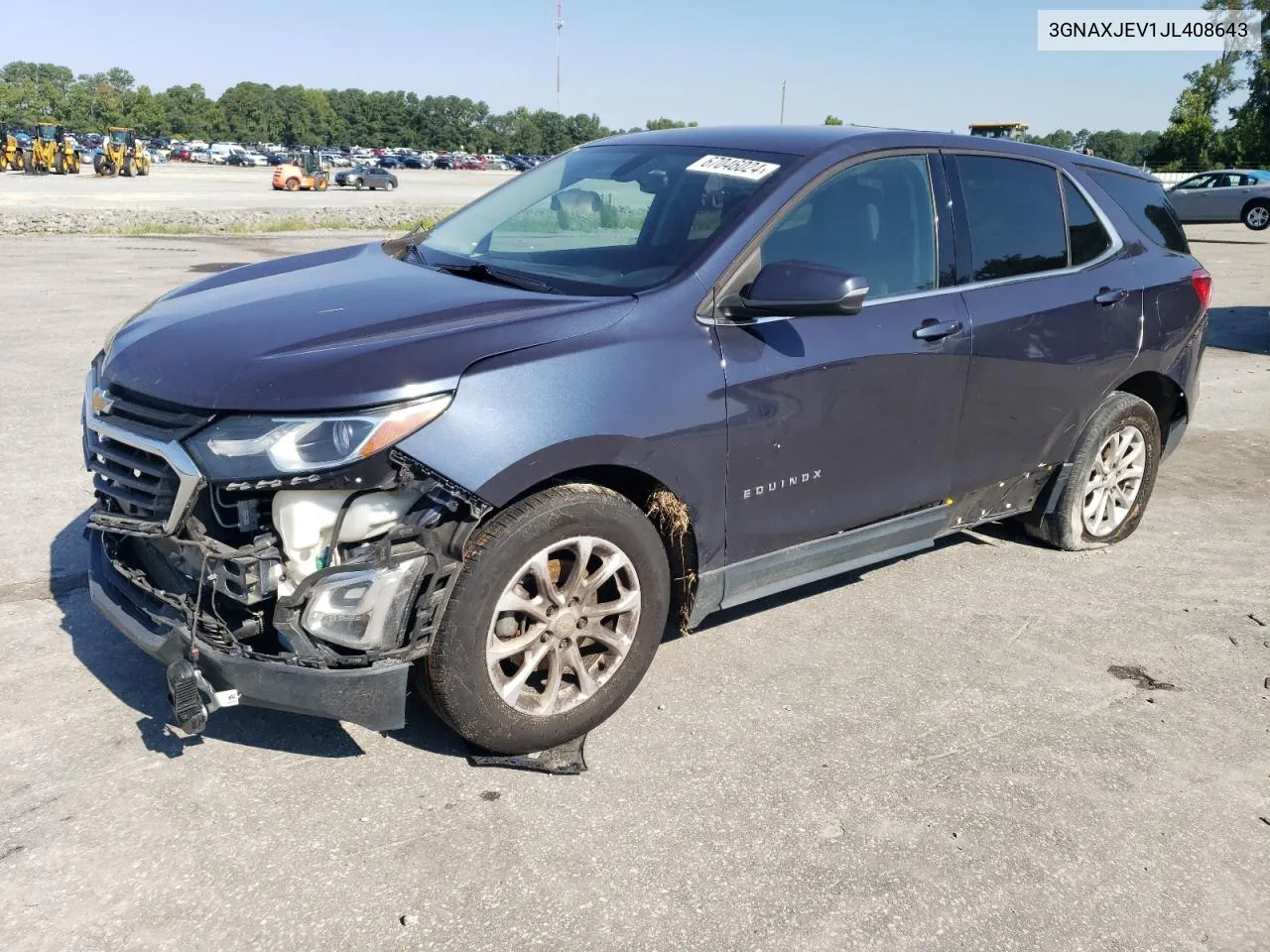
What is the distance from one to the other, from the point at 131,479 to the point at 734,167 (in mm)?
2320

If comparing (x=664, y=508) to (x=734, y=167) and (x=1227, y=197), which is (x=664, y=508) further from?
(x=1227, y=197)

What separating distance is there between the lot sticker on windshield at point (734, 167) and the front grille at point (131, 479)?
85.9 inches

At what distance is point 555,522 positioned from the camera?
3.05 metres

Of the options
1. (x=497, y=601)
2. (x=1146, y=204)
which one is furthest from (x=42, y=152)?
(x=497, y=601)

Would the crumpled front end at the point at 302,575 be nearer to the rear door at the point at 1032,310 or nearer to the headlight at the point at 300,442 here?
the headlight at the point at 300,442

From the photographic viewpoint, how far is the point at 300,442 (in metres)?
2.78

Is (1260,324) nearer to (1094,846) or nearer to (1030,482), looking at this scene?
(1030,482)

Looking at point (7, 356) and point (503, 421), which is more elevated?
point (503, 421)

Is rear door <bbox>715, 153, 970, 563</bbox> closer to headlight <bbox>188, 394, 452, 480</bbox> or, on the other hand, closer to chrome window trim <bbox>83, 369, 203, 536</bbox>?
headlight <bbox>188, 394, 452, 480</bbox>

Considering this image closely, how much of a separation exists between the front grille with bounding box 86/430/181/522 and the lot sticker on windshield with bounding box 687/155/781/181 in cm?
218

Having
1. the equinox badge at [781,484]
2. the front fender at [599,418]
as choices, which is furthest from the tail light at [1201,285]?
the front fender at [599,418]

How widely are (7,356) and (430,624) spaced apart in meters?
7.45

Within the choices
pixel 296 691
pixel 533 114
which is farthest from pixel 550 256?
pixel 533 114

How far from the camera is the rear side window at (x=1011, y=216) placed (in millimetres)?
4344
